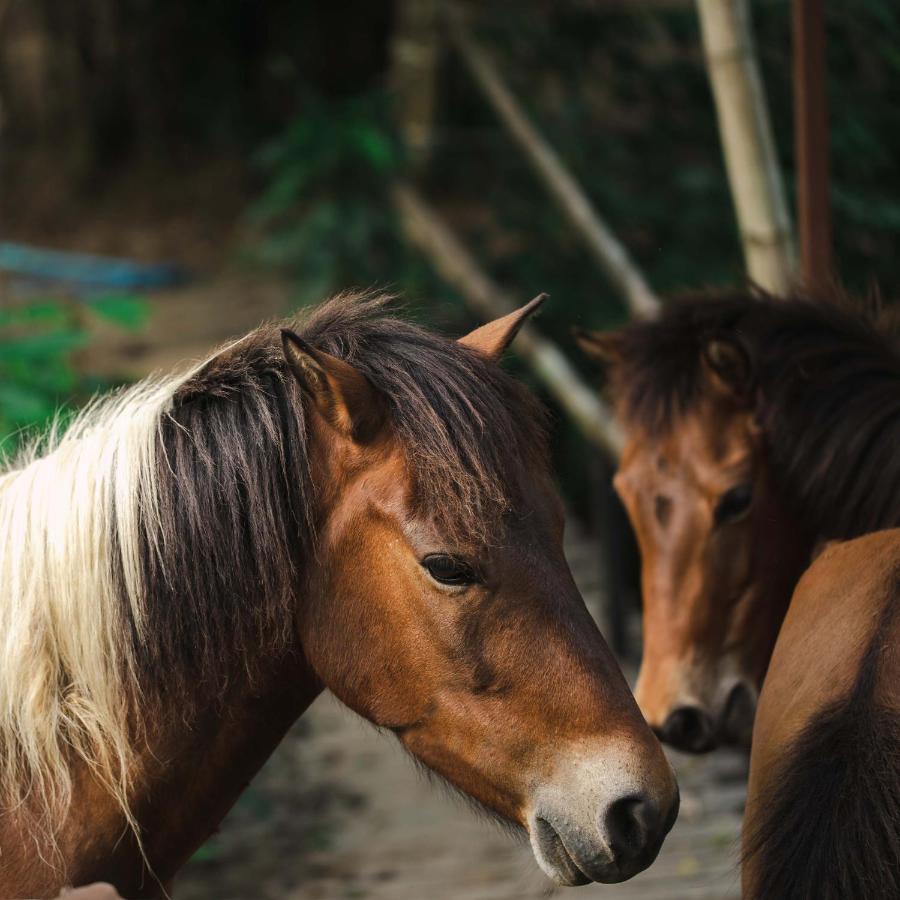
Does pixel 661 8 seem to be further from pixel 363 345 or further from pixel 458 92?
pixel 363 345

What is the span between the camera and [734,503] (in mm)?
2820

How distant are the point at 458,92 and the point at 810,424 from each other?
19.4ft

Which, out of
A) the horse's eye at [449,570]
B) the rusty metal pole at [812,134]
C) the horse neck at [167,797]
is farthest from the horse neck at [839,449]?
the horse neck at [167,797]

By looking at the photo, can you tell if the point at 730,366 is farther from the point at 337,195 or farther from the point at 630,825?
the point at 337,195

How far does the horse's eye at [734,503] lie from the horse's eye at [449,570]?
4.01ft

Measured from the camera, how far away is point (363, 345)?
76.9 inches

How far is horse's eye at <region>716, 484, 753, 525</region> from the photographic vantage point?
281 centimetres

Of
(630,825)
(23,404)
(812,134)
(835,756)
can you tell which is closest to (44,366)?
(23,404)

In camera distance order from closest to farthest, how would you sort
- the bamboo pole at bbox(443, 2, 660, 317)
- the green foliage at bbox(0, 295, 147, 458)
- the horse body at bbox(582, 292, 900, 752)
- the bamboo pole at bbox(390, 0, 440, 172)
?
1. the horse body at bbox(582, 292, 900, 752)
2. the green foliage at bbox(0, 295, 147, 458)
3. the bamboo pole at bbox(443, 2, 660, 317)
4. the bamboo pole at bbox(390, 0, 440, 172)

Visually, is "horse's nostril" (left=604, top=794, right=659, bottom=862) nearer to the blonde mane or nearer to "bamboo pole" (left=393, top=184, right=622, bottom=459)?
the blonde mane

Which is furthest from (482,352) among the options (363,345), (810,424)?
(810,424)

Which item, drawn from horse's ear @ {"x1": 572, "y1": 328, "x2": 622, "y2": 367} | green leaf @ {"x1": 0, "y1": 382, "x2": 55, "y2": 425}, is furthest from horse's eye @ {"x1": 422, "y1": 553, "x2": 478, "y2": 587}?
green leaf @ {"x1": 0, "y1": 382, "x2": 55, "y2": 425}

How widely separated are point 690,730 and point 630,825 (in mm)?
1188

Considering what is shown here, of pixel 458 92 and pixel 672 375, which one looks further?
pixel 458 92
